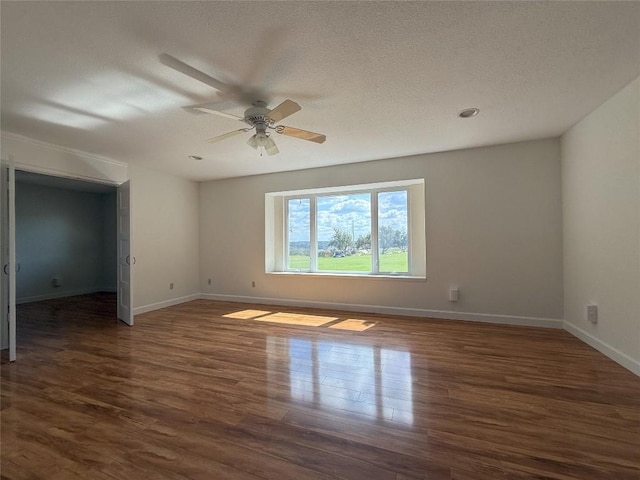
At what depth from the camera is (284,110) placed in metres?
2.28

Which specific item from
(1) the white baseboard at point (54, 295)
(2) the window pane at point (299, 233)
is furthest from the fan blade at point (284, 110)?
(1) the white baseboard at point (54, 295)

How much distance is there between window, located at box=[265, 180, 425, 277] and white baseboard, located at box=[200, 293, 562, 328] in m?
0.61

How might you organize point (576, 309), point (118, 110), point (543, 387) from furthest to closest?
1. point (576, 309)
2. point (118, 110)
3. point (543, 387)

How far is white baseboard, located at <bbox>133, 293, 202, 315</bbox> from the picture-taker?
4.73 metres

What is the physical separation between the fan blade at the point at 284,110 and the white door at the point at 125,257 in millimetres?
3001

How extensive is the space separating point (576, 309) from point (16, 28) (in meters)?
5.49

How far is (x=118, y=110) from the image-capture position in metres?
2.73

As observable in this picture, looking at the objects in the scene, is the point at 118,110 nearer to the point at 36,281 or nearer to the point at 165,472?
the point at 165,472

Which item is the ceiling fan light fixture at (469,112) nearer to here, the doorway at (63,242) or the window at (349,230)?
the window at (349,230)

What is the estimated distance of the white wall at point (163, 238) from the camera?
475 centimetres

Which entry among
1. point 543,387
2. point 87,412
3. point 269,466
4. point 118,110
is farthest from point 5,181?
point 543,387

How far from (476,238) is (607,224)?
56.8 inches

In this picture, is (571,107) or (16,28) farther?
(571,107)

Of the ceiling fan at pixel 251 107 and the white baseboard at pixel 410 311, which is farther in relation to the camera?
the white baseboard at pixel 410 311
